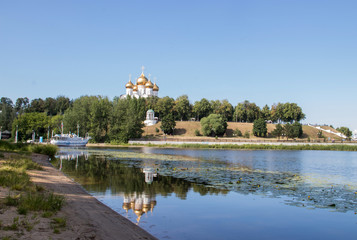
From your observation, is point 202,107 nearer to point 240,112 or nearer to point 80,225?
point 240,112

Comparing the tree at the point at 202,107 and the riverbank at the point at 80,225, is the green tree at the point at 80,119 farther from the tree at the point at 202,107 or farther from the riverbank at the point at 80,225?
the riverbank at the point at 80,225

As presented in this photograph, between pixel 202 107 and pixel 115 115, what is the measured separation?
52.5 meters

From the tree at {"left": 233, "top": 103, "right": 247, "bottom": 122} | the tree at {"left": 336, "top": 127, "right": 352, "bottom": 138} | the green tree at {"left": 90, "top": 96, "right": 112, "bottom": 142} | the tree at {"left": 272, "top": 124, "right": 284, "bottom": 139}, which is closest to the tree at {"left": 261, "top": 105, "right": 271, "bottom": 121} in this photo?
the tree at {"left": 233, "top": 103, "right": 247, "bottom": 122}

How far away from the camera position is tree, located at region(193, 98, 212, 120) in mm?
135875

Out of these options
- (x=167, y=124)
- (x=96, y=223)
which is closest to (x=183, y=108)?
(x=167, y=124)

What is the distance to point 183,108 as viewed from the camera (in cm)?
13225

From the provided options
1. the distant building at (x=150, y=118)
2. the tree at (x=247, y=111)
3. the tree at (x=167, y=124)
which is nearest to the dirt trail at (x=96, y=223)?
the tree at (x=167, y=124)

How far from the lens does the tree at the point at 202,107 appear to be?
136 meters

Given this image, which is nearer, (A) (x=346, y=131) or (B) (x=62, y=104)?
(B) (x=62, y=104)

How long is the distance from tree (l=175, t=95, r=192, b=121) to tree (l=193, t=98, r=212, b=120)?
292 centimetres

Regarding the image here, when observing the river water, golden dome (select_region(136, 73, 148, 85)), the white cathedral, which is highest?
golden dome (select_region(136, 73, 148, 85))

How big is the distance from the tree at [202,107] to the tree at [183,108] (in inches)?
115

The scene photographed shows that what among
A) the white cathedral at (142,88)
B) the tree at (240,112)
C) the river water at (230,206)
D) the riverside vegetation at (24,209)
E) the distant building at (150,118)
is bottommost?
the river water at (230,206)

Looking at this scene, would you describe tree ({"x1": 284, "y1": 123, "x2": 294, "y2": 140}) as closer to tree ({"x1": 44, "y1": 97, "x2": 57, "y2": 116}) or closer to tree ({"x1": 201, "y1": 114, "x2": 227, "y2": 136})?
tree ({"x1": 201, "y1": 114, "x2": 227, "y2": 136})
